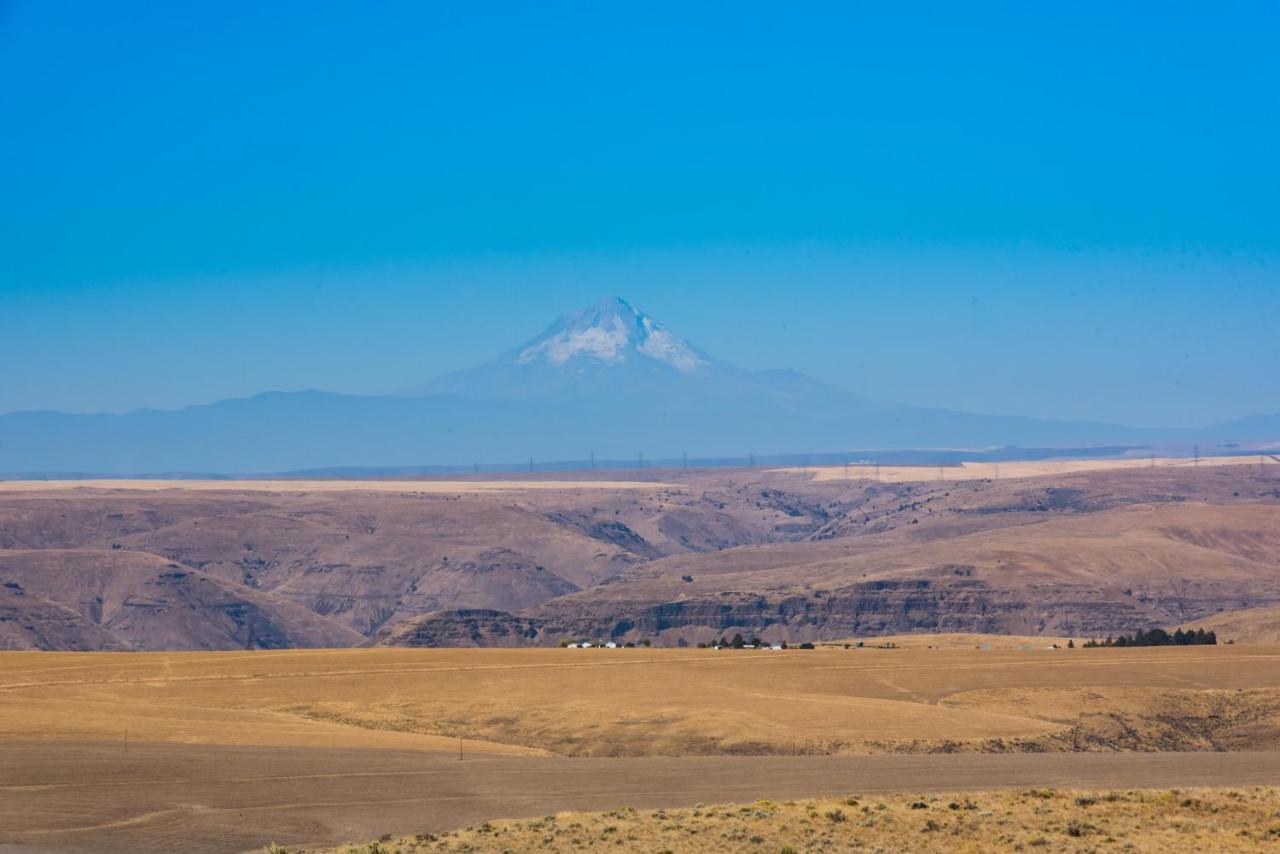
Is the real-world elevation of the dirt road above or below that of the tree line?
above

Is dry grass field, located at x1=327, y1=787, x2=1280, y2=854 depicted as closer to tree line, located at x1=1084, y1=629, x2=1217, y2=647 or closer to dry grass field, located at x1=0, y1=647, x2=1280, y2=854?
dry grass field, located at x1=0, y1=647, x2=1280, y2=854

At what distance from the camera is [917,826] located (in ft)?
121

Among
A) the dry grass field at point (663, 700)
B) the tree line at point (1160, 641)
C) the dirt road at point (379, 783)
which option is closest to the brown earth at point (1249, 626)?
the tree line at point (1160, 641)

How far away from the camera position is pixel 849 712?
63.5m

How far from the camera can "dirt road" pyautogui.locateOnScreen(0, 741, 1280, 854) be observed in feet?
127

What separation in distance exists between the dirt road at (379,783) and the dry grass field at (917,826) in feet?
9.40

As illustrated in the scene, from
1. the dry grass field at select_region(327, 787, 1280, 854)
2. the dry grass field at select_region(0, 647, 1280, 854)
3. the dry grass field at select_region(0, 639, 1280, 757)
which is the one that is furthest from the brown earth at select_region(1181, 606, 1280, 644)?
the dry grass field at select_region(327, 787, 1280, 854)

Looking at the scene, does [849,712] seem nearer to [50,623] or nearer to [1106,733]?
[1106,733]

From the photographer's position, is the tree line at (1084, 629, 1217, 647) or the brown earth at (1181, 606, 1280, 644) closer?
the tree line at (1084, 629, 1217, 647)

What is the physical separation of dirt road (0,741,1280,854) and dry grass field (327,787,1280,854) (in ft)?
9.40

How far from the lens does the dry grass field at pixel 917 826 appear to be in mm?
34969

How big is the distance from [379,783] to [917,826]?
610 inches

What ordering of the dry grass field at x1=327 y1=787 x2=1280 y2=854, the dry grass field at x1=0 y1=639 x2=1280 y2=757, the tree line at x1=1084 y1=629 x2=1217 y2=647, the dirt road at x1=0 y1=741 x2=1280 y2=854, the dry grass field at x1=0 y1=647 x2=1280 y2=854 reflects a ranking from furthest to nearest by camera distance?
the tree line at x1=1084 y1=629 x2=1217 y2=647, the dry grass field at x1=0 y1=639 x2=1280 y2=757, the dirt road at x1=0 y1=741 x2=1280 y2=854, the dry grass field at x1=0 y1=647 x2=1280 y2=854, the dry grass field at x1=327 y1=787 x2=1280 y2=854

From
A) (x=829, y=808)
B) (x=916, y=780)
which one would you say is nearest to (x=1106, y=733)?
(x=916, y=780)
